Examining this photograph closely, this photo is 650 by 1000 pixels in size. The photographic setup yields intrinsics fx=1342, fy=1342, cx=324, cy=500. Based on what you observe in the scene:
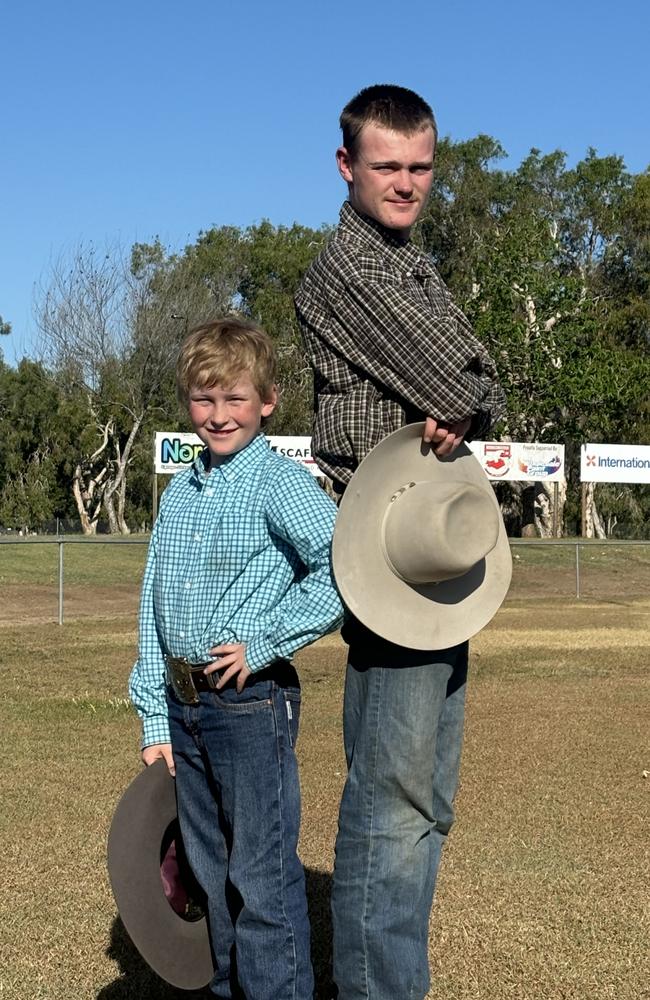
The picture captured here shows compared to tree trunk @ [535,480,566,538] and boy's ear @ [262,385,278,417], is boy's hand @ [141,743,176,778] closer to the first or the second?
boy's ear @ [262,385,278,417]

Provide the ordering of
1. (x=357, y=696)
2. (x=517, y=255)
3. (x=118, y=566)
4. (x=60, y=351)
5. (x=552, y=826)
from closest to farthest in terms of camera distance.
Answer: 1. (x=357, y=696)
2. (x=552, y=826)
3. (x=118, y=566)
4. (x=517, y=255)
5. (x=60, y=351)

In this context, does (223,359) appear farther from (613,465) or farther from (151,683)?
(613,465)

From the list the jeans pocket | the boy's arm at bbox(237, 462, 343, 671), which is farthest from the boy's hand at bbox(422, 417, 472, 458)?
the jeans pocket

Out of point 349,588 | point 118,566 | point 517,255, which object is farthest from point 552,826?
point 517,255

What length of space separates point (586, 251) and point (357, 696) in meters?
55.3

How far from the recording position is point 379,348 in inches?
121

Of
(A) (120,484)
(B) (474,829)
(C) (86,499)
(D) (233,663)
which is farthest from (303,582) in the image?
(C) (86,499)

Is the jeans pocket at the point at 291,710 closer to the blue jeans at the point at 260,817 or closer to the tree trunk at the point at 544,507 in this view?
the blue jeans at the point at 260,817

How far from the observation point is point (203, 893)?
3393 mm

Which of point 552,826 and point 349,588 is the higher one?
point 349,588

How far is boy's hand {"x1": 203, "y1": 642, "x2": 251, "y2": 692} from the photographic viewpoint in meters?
3.09

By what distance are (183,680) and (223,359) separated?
0.78 metres

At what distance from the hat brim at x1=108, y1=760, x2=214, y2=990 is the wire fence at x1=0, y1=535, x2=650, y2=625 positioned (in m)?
14.0

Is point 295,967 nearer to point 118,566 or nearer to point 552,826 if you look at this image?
point 552,826
